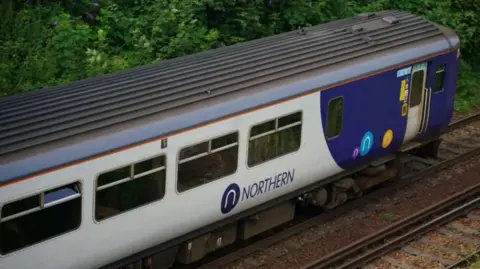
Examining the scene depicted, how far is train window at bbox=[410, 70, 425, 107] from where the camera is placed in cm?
1436

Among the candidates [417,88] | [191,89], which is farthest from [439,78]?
[191,89]

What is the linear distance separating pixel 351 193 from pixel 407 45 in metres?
2.74

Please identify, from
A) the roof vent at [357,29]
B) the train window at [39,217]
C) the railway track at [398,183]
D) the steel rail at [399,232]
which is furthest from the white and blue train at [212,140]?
the steel rail at [399,232]

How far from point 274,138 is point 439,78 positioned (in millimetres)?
4440

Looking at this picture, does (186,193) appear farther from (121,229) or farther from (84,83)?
(84,83)

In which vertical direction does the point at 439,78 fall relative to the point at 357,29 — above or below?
below

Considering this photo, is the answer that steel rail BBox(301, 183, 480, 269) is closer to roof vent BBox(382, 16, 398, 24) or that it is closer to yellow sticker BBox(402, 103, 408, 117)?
yellow sticker BBox(402, 103, 408, 117)

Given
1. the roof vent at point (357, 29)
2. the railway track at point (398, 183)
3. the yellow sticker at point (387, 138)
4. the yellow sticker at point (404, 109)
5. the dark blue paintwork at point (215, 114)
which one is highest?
the roof vent at point (357, 29)

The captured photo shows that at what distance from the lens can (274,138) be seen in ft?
39.0

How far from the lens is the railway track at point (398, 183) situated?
12.8 meters

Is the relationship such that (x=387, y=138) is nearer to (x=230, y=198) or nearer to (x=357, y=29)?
(x=357, y=29)

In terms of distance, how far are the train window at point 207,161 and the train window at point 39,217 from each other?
65.7 inches

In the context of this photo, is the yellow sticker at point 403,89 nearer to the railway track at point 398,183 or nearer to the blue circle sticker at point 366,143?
the blue circle sticker at point 366,143

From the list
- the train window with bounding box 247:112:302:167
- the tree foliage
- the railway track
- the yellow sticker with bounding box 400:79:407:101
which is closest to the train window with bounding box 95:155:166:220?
the train window with bounding box 247:112:302:167
